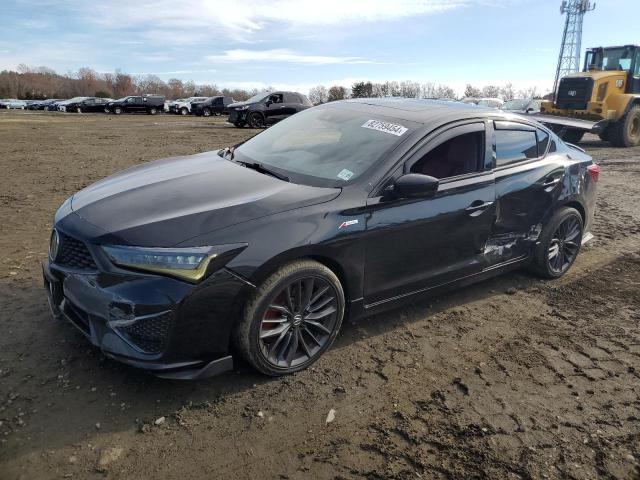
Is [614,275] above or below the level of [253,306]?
below

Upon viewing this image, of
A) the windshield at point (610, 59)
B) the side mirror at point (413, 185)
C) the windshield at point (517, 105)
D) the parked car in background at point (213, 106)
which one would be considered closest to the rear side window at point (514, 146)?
the side mirror at point (413, 185)

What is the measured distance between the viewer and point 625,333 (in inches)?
148

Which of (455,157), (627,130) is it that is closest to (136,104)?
(627,130)

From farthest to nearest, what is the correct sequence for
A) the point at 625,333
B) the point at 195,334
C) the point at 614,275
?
the point at 614,275 < the point at 625,333 < the point at 195,334

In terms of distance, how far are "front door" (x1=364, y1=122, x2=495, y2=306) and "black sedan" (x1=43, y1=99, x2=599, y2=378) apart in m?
0.01

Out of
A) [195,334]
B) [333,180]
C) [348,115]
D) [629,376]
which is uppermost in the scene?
[348,115]

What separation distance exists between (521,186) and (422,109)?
111 centimetres

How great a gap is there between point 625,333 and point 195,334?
3.29 m

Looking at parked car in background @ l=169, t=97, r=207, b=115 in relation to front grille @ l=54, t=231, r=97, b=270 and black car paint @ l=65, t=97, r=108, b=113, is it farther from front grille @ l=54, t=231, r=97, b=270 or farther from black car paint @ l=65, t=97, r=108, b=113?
front grille @ l=54, t=231, r=97, b=270

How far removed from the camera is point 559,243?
470 centimetres

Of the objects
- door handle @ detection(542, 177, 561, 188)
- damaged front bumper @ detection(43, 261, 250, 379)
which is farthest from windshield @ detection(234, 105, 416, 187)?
door handle @ detection(542, 177, 561, 188)

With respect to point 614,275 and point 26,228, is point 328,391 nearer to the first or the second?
point 614,275

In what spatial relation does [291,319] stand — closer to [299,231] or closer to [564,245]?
[299,231]

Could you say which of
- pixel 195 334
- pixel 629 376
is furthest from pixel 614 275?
pixel 195 334
